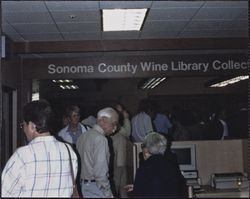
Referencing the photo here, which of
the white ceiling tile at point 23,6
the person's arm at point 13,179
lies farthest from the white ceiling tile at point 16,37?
the person's arm at point 13,179

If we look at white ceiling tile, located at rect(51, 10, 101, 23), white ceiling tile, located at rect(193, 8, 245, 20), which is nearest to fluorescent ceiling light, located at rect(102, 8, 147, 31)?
white ceiling tile, located at rect(51, 10, 101, 23)

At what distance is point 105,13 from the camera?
5840mm

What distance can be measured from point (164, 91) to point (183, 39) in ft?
28.9

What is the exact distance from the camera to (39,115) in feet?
9.91

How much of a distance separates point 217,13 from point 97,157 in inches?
93.9

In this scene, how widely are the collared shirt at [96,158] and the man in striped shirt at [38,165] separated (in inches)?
54.2

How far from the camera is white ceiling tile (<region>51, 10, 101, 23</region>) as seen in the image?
581 cm

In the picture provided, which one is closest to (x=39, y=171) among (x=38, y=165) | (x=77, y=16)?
(x=38, y=165)

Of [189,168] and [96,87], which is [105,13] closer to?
[189,168]

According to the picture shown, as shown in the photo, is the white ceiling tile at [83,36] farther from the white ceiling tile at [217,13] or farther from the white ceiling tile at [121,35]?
the white ceiling tile at [217,13]

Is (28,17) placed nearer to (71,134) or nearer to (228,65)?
(71,134)

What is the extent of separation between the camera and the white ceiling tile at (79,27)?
645 cm

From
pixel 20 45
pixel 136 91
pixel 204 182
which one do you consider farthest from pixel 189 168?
pixel 136 91

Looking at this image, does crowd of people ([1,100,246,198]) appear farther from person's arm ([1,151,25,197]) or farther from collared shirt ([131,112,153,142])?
collared shirt ([131,112,153,142])
